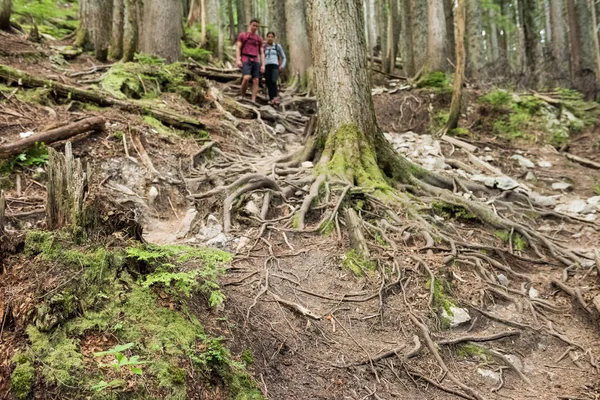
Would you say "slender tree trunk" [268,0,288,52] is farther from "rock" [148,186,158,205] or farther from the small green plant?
the small green plant

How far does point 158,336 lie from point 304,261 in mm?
2299

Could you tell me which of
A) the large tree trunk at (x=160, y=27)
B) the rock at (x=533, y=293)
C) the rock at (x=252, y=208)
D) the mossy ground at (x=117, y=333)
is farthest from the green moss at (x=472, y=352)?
the large tree trunk at (x=160, y=27)

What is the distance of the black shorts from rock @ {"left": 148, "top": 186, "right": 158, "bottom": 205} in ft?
15.4

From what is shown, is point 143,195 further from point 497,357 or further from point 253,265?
point 497,357

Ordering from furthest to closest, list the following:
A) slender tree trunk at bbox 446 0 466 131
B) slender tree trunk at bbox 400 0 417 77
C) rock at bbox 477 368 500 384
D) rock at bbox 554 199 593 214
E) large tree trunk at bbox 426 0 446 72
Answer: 1. slender tree trunk at bbox 400 0 417 77
2. large tree trunk at bbox 426 0 446 72
3. slender tree trunk at bbox 446 0 466 131
4. rock at bbox 554 199 593 214
5. rock at bbox 477 368 500 384

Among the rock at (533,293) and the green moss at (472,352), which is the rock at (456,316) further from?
the rock at (533,293)

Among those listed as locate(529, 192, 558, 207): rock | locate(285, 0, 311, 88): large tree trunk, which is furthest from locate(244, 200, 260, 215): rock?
locate(285, 0, 311, 88): large tree trunk

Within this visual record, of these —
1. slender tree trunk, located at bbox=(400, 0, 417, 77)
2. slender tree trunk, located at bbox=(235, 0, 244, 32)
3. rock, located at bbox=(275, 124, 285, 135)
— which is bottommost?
rock, located at bbox=(275, 124, 285, 135)

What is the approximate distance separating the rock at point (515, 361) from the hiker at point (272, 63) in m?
7.48

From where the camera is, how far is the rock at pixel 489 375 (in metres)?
3.34

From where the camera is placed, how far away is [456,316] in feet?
12.6

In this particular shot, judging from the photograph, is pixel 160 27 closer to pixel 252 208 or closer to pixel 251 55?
pixel 251 55

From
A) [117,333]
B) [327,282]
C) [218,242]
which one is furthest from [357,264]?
[117,333]

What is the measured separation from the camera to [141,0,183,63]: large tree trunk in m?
8.86
